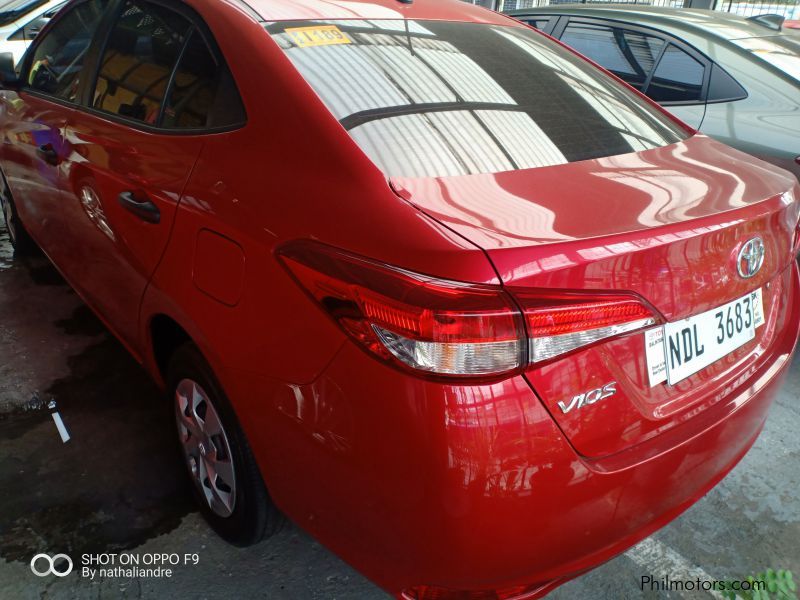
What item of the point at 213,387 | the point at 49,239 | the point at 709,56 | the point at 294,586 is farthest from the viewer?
the point at 709,56

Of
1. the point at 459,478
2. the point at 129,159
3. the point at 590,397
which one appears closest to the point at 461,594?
the point at 459,478

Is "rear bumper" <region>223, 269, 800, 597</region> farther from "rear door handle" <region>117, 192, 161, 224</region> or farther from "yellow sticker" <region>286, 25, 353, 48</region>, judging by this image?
"yellow sticker" <region>286, 25, 353, 48</region>

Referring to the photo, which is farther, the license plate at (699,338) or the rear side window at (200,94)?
the rear side window at (200,94)

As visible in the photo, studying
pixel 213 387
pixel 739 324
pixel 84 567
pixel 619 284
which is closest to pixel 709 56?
pixel 739 324

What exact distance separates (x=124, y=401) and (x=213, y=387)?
1224 millimetres

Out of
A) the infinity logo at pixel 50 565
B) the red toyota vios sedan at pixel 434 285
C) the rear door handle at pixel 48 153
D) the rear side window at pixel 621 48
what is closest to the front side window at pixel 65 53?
the rear door handle at pixel 48 153

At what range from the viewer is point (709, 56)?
3.95m

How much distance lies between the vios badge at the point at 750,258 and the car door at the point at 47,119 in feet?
7.50

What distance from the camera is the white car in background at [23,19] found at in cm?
735

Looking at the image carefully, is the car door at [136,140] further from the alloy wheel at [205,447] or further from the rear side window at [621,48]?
the rear side window at [621,48]

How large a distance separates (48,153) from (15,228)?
5.26ft

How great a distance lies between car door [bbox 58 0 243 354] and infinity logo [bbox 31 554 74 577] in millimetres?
685

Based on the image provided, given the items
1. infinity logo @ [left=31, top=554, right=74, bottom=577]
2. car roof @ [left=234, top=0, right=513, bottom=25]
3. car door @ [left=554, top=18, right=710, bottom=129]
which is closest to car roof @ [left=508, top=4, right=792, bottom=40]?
car door @ [left=554, top=18, right=710, bottom=129]

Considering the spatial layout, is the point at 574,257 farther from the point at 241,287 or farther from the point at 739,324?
the point at 241,287
